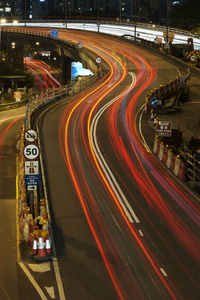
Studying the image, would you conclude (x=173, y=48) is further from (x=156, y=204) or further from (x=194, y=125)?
(x=156, y=204)

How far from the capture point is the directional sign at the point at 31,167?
17.1m

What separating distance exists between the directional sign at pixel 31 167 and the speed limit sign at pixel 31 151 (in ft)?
0.64

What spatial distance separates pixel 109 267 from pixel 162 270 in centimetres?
145

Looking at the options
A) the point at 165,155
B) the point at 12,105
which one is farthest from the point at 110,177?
the point at 12,105

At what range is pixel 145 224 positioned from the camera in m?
18.2

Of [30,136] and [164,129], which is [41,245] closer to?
[30,136]

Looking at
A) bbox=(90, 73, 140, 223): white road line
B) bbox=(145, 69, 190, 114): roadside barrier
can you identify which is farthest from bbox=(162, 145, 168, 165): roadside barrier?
bbox=(145, 69, 190, 114): roadside barrier

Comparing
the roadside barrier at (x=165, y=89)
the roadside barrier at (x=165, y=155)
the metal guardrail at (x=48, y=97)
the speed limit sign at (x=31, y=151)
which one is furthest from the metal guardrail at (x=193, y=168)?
the roadside barrier at (x=165, y=89)

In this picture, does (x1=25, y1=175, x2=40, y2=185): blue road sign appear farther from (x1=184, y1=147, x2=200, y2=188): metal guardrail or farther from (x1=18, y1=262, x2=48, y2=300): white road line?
(x1=184, y1=147, x2=200, y2=188): metal guardrail

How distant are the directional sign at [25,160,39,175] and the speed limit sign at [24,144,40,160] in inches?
7.7

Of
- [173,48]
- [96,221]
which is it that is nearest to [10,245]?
[96,221]

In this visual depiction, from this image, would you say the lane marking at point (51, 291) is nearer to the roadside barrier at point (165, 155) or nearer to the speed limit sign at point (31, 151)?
the speed limit sign at point (31, 151)

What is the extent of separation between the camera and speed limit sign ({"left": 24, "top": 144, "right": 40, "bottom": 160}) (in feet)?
55.1

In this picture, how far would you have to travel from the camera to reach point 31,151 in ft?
55.4
